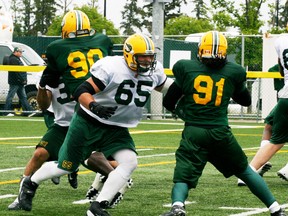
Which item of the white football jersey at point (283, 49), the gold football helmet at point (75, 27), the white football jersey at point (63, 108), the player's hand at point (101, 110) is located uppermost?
the gold football helmet at point (75, 27)

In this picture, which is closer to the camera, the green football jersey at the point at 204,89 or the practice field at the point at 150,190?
the green football jersey at the point at 204,89

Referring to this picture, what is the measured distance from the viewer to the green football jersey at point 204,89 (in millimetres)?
7438

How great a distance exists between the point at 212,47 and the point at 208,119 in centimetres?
56

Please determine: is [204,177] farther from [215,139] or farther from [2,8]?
[2,8]

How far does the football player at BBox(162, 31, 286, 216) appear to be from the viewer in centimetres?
743

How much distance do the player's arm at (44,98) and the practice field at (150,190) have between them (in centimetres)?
86

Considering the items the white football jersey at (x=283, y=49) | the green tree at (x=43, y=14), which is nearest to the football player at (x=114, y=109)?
the white football jersey at (x=283, y=49)

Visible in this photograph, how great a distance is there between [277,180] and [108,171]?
114 inches

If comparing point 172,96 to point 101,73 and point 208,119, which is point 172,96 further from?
point 101,73

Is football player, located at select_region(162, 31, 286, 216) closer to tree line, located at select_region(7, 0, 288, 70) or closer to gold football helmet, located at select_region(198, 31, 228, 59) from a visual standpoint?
gold football helmet, located at select_region(198, 31, 228, 59)

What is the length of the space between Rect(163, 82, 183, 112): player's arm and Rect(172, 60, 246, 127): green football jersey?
58 millimetres

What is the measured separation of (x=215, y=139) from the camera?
743cm

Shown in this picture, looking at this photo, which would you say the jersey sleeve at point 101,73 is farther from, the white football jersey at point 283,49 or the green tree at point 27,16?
the green tree at point 27,16

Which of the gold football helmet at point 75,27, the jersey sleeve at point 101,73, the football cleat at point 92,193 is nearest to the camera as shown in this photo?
the jersey sleeve at point 101,73
